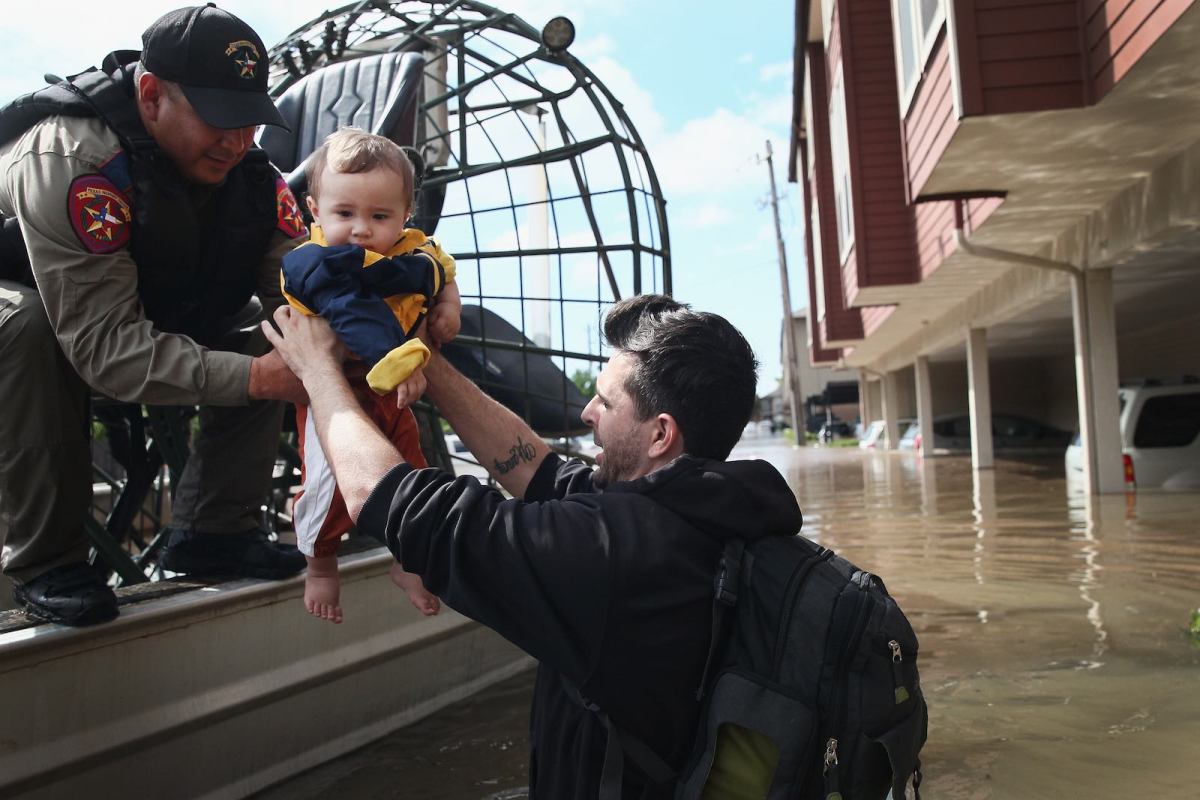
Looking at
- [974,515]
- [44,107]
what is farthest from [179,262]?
[974,515]

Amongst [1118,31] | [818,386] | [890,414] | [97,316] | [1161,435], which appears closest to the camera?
[97,316]

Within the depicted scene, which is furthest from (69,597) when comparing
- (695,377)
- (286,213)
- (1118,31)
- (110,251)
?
(1118,31)

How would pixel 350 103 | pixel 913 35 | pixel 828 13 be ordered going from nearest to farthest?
pixel 350 103, pixel 913 35, pixel 828 13

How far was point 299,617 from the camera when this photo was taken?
307cm

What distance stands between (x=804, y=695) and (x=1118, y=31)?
5761 mm

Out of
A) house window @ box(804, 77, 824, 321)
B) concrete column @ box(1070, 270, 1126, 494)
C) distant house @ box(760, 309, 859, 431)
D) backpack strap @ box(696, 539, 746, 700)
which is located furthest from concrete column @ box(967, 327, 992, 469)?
distant house @ box(760, 309, 859, 431)

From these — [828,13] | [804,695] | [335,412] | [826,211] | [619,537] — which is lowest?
[804,695]

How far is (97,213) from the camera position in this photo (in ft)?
8.12

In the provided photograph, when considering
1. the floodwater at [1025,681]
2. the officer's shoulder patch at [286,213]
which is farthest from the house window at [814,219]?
the officer's shoulder patch at [286,213]

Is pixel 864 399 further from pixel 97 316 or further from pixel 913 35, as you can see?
pixel 97 316

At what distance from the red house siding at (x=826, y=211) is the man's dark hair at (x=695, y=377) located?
19.1 metres

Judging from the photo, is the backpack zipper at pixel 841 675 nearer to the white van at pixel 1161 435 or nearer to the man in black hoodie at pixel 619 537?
the man in black hoodie at pixel 619 537

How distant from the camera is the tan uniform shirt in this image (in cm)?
238

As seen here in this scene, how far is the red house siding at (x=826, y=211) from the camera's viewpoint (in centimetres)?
2047
